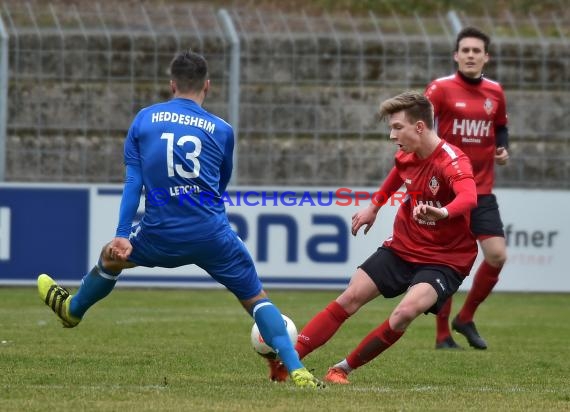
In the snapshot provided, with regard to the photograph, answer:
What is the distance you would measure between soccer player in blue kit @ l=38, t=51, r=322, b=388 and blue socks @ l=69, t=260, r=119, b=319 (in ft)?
1.07

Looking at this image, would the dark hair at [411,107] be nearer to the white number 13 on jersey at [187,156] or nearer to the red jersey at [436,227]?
the red jersey at [436,227]

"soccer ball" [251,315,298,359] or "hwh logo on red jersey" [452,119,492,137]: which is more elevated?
"hwh logo on red jersey" [452,119,492,137]

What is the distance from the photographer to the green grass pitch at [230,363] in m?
6.43

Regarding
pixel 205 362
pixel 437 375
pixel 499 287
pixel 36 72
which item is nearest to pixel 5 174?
pixel 36 72

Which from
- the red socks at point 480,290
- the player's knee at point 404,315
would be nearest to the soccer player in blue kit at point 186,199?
the player's knee at point 404,315

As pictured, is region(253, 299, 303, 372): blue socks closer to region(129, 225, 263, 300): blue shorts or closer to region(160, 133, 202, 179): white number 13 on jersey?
region(129, 225, 263, 300): blue shorts

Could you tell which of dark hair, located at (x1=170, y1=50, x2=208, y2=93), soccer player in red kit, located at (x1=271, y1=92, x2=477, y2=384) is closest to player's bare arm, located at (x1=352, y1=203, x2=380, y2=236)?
soccer player in red kit, located at (x1=271, y1=92, x2=477, y2=384)

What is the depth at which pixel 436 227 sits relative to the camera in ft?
24.5

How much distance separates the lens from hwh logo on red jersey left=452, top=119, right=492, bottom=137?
9.78 metres

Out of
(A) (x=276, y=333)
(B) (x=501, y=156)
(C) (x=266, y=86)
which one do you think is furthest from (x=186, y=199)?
(C) (x=266, y=86)

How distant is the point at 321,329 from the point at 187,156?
4.31ft

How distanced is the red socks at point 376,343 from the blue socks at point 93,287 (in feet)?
4.67

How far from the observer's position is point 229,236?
7.03 meters

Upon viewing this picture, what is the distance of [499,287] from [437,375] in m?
6.95
